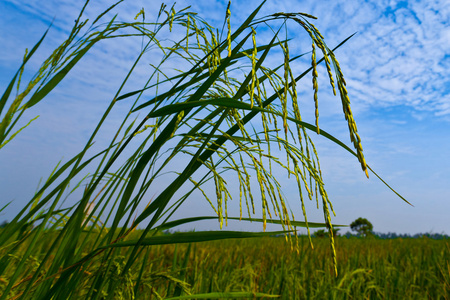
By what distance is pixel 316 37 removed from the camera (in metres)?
0.77

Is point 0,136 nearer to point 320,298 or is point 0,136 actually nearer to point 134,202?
point 134,202

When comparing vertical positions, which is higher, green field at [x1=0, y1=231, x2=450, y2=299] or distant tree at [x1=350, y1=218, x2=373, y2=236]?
distant tree at [x1=350, y1=218, x2=373, y2=236]

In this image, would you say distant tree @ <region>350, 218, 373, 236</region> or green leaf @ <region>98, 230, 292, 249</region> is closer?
green leaf @ <region>98, 230, 292, 249</region>

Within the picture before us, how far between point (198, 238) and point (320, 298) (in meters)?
1.34

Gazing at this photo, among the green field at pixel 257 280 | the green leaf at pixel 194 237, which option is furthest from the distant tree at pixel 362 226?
the green leaf at pixel 194 237

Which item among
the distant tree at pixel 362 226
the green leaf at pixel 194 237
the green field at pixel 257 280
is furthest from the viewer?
the distant tree at pixel 362 226

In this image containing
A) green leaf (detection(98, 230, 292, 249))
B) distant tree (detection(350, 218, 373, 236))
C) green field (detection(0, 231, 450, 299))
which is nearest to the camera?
green leaf (detection(98, 230, 292, 249))

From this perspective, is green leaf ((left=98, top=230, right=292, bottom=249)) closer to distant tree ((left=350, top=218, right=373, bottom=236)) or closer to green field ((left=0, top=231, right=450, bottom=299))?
green field ((left=0, top=231, right=450, bottom=299))

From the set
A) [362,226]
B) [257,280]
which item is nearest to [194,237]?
[257,280]

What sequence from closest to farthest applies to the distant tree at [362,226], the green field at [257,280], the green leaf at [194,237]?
the green leaf at [194,237]
the green field at [257,280]
the distant tree at [362,226]

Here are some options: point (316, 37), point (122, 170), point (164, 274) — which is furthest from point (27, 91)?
point (316, 37)

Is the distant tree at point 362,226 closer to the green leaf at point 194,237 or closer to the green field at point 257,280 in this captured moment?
the green field at point 257,280

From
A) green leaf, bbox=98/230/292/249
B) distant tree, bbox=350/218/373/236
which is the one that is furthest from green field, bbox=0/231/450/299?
distant tree, bbox=350/218/373/236

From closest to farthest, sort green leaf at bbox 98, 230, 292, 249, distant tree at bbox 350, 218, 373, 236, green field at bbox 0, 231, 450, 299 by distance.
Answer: green leaf at bbox 98, 230, 292, 249 → green field at bbox 0, 231, 450, 299 → distant tree at bbox 350, 218, 373, 236
